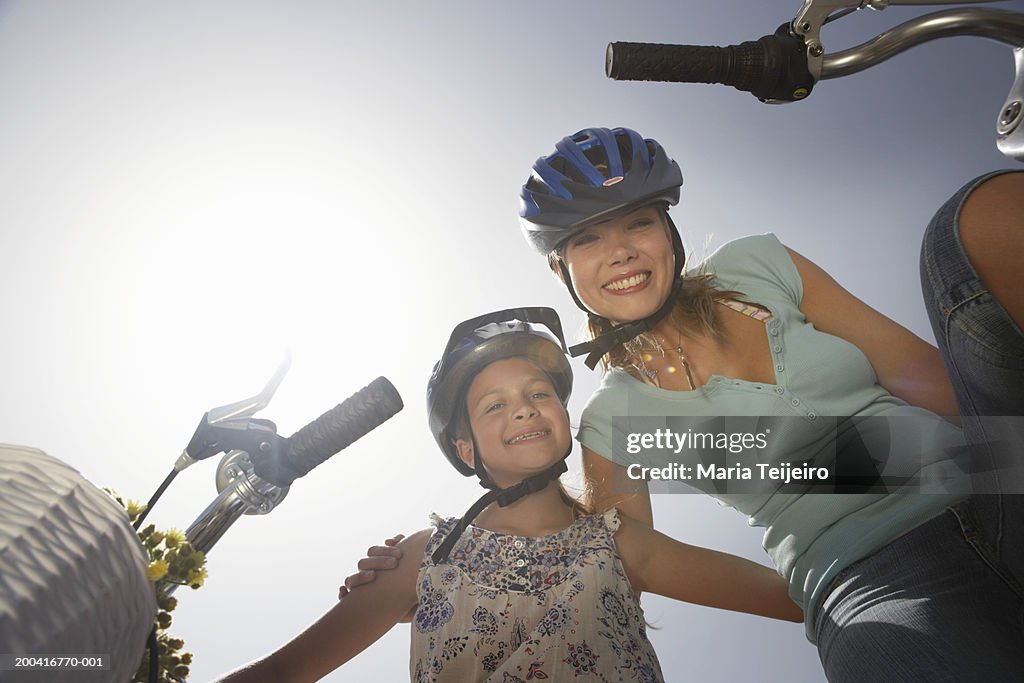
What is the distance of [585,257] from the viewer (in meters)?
2.48

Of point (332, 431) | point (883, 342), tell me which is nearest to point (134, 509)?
point (332, 431)

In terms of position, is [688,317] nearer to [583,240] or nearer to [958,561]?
[583,240]

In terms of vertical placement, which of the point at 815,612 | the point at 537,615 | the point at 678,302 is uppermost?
the point at 678,302

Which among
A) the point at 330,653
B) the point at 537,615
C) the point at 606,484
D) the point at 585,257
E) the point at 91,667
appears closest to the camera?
the point at 91,667

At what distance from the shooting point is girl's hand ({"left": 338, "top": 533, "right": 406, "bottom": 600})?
2.28m

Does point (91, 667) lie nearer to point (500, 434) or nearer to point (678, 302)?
point (500, 434)

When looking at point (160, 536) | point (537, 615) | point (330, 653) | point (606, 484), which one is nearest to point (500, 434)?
point (606, 484)

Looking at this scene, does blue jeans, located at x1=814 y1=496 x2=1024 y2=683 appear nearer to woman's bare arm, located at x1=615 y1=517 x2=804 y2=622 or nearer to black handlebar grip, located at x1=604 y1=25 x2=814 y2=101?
woman's bare arm, located at x1=615 y1=517 x2=804 y2=622

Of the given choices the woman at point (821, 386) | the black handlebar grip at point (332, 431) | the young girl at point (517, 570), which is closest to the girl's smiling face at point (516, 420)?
the young girl at point (517, 570)

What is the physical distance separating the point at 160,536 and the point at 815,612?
5.34 feet

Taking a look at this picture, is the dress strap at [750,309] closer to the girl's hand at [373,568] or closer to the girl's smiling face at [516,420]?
the girl's smiling face at [516,420]

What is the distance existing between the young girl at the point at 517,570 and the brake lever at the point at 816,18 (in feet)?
4.94

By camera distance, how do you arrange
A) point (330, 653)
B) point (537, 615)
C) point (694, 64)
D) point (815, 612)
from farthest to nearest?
point (330, 653) → point (537, 615) → point (815, 612) → point (694, 64)

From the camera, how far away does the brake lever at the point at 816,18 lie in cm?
115
